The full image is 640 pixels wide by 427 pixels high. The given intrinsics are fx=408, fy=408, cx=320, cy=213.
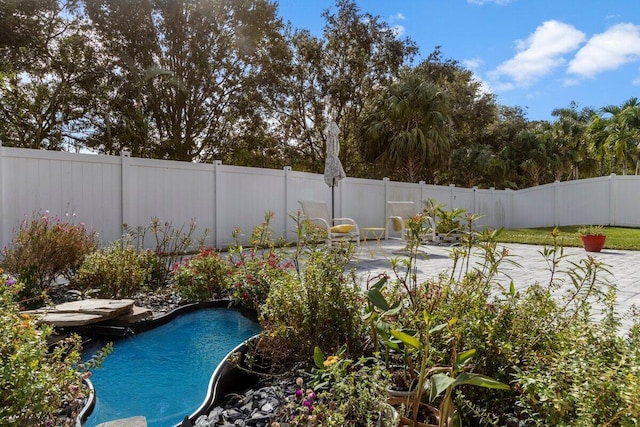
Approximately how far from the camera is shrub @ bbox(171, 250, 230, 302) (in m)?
3.84

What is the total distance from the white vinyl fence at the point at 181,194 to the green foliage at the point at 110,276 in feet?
5.44

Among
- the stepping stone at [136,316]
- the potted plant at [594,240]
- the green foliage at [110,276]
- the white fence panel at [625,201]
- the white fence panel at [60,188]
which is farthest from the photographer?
the white fence panel at [625,201]

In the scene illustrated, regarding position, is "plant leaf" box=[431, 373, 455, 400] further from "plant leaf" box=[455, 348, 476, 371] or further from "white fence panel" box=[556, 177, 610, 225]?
"white fence panel" box=[556, 177, 610, 225]

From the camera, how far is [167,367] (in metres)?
2.66

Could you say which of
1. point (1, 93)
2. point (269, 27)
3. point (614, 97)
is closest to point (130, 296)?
point (1, 93)

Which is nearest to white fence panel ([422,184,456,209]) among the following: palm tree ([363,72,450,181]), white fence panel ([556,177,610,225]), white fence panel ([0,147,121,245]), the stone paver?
palm tree ([363,72,450,181])

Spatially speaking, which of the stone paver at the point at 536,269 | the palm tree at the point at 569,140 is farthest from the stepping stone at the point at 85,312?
the palm tree at the point at 569,140

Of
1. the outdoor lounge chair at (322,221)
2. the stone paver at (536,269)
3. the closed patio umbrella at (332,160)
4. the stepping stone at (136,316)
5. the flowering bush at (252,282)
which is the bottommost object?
the stepping stone at (136,316)

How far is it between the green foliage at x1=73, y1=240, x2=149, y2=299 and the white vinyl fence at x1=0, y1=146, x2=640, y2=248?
1657 millimetres

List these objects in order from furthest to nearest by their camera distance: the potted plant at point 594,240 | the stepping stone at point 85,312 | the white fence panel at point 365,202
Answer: the white fence panel at point 365,202
the potted plant at point 594,240
the stepping stone at point 85,312

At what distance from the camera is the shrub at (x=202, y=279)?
12.6 feet

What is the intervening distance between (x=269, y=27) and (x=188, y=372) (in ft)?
42.9

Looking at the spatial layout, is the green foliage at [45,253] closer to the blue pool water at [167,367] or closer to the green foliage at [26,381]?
the blue pool water at [167,367]

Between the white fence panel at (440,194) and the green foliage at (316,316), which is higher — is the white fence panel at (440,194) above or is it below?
above
